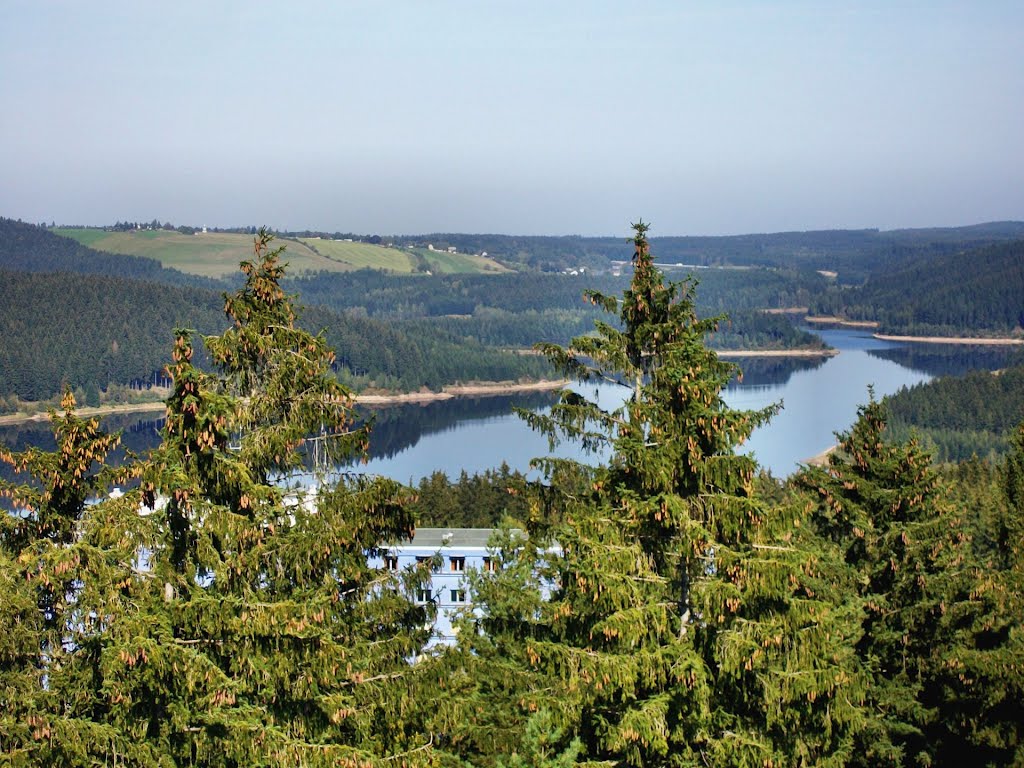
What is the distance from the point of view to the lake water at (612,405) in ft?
253

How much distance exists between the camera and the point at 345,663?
26.6ft

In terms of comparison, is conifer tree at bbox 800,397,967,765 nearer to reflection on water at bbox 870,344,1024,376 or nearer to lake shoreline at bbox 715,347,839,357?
reflection on water at bbox 870,344,1024,376

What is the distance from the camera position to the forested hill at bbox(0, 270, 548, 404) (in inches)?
4909

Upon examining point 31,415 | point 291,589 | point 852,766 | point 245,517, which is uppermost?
point 245,517

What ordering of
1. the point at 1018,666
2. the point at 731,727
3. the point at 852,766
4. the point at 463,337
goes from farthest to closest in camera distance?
1. the point at 463,337
2. the point at 852,766
3. the point at 1018,666
4. the point at 731,727

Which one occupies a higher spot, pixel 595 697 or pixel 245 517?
pixel 245 517

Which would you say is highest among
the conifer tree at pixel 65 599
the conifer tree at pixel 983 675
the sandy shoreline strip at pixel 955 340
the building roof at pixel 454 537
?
the conifer tree at pixel 65 599

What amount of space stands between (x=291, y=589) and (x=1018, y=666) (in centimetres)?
832

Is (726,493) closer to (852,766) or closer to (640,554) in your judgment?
(640,554)

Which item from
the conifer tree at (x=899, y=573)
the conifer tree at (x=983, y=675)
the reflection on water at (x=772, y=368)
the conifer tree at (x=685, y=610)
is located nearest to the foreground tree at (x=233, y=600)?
the conifer tree at (x=685, y=610)

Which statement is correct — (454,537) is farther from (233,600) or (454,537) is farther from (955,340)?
(955,340)

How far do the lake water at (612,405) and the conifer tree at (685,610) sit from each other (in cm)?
3919

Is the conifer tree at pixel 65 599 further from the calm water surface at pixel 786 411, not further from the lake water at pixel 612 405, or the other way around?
the lake water at pixel 612 405

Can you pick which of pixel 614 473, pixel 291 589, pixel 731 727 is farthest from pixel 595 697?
pixel 291 589
